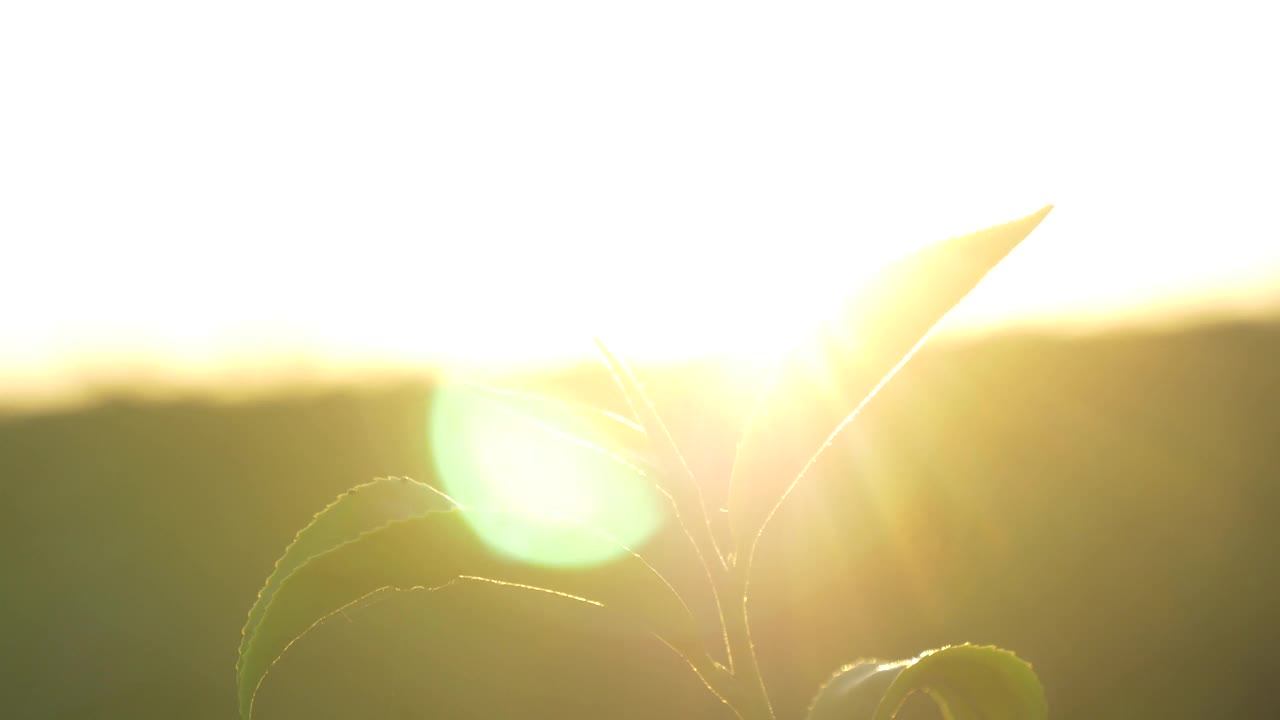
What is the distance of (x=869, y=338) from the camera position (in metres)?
0.34

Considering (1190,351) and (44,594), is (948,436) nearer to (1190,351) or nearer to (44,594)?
(1190,351)

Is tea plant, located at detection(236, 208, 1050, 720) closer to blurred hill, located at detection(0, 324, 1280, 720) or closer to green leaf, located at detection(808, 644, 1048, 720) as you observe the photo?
green leaf, located at detection(808, 644, 1048, 720)

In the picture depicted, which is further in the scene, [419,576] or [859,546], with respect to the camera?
[859,546]

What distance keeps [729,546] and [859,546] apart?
2.25 m

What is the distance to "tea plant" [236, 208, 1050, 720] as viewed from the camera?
340 mm

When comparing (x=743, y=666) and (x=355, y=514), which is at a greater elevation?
(x=355, y=514)

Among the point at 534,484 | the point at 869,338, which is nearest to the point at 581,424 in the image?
the point at 534,484

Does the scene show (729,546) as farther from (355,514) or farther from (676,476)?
(355,514)

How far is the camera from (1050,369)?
2.66 meters

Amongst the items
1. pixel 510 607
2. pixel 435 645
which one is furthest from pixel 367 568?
pixel 435 645

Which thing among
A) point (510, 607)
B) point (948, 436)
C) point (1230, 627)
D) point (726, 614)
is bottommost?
point (1230, 627)

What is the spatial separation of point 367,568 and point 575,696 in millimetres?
2261

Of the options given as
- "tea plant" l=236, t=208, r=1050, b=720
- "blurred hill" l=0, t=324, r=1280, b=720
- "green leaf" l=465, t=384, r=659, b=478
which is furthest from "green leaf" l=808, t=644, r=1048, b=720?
"blurred hill" l=0, t=324, r=1280, b=720

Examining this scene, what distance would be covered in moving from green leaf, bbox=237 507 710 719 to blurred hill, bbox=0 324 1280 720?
2.02m
